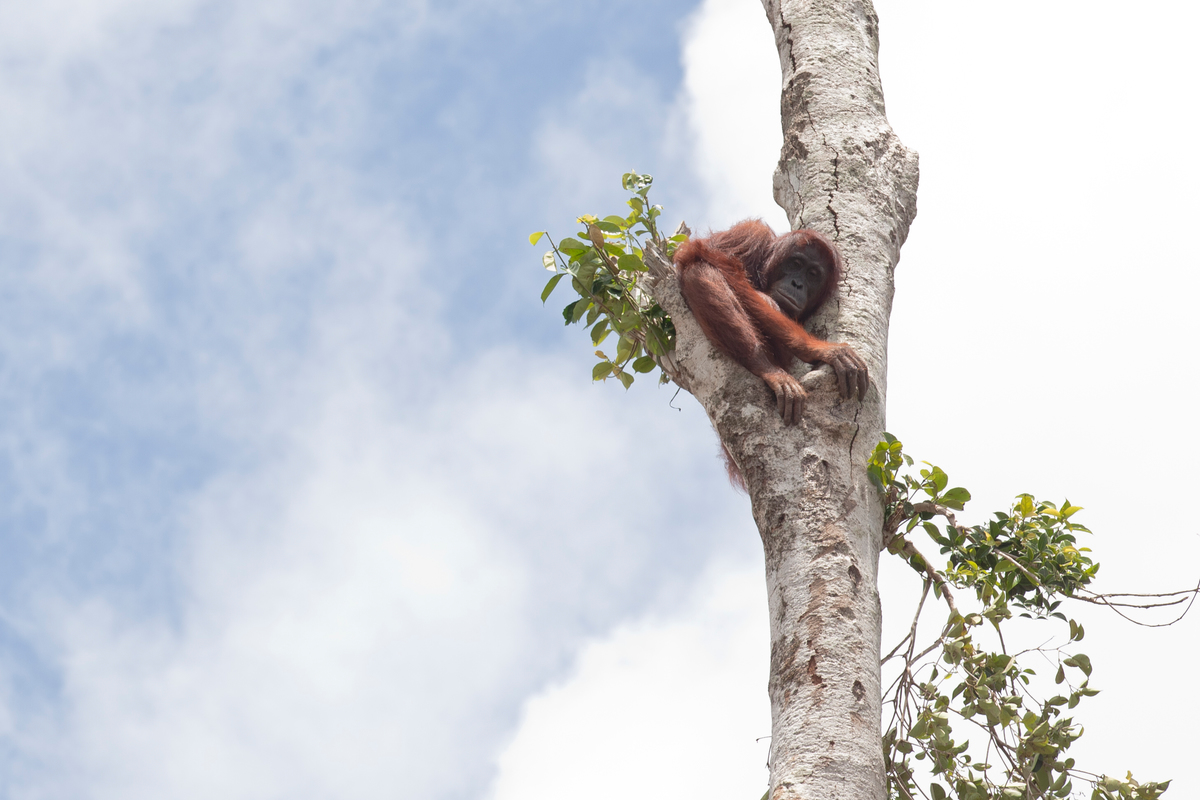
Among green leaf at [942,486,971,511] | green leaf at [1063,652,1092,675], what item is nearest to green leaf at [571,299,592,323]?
green leaf at [942,486,971,511]

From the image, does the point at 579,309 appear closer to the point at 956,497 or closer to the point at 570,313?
→ the point at 570,313

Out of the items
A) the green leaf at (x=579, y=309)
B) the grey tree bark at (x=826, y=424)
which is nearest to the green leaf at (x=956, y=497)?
the grey tree bark at (x=826, y=424)

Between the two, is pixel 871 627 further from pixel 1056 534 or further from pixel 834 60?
pixel 834 60

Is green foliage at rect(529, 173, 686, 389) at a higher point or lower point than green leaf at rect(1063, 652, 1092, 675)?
higher

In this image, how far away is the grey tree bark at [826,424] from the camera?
10.0 ft

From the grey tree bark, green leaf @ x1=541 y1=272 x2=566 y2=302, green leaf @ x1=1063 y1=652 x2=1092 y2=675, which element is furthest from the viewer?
green leaf @ x1=541 y1=272 x2=566 y2=302

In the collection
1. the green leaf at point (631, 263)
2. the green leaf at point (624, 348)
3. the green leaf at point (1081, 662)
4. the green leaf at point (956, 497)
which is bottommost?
the green leaf at point (1081, 662)

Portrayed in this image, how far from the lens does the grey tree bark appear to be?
3.05 m

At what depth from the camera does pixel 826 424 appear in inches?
145

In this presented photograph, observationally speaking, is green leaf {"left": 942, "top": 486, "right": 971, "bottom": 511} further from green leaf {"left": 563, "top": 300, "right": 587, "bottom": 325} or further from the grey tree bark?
green leaf {"left": 563, "top": 300, "right": 587, "bottom": 325}

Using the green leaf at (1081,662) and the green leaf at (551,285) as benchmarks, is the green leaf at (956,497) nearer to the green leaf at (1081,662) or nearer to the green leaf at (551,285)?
the green leaf at (1081,662)

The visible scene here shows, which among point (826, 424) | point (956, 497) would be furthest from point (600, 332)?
point (956, 497)

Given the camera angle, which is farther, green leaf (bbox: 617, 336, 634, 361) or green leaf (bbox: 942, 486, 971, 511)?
green leaf (bbox: 617, 336, 634, 361)

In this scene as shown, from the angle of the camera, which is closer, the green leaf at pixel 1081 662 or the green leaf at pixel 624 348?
the green leaf at pixel 1081 662
